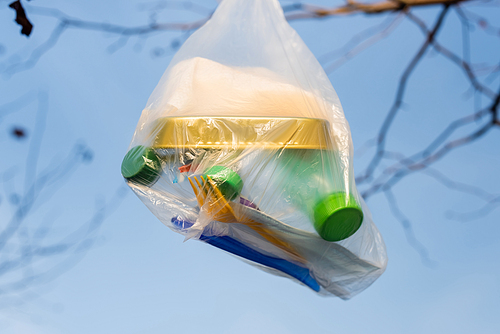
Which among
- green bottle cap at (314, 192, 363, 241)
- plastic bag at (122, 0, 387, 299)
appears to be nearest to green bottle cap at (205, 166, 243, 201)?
plastic bag at (122, 0, 387, 299)

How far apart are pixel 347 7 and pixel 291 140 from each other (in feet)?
1.17

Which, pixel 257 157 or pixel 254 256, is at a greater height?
pixel 257 157

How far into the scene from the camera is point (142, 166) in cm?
61

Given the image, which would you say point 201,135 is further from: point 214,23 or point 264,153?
point 214,23

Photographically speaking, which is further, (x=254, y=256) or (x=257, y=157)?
(x=254, y=256)

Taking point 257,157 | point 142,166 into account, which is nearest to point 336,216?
point 257,157

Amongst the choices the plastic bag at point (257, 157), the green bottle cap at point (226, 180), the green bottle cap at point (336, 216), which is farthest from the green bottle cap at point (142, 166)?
the green bottle cap at point (336, 216)

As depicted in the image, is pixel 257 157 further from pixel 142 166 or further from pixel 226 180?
pixel 142 166

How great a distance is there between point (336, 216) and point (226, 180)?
0.58 ft

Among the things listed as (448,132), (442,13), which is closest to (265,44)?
(442,13)

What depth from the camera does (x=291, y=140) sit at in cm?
55

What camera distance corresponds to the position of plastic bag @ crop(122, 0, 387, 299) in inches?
21.4

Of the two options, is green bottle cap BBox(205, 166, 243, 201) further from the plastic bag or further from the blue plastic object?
the blue plastic object

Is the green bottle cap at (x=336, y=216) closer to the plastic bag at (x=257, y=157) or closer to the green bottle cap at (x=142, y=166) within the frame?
the plastic bag at (x=257, y=157)
